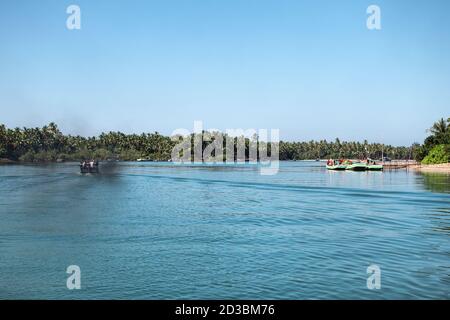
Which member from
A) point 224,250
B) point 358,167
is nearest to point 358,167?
point 358,167

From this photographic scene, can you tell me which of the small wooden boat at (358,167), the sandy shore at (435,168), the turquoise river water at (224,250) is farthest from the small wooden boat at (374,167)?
the turquoise river water at (224,250)

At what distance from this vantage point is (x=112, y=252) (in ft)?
73.5

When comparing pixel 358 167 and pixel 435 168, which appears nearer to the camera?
pixel 435 168

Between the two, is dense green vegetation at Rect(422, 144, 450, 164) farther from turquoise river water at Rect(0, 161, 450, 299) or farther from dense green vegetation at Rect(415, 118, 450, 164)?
turquoise river water at Rect(0, 161, 450, 299)

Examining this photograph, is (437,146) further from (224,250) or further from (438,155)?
(224,250)

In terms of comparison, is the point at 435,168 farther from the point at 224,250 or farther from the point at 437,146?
the point at 224,250

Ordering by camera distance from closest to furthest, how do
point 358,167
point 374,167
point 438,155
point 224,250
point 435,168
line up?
point 224,250, point 374,167, point 435,168, point 358,167, point 438,155

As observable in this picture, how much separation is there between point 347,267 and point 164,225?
48.9ft

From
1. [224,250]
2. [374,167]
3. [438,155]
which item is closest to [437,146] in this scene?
[438,155]

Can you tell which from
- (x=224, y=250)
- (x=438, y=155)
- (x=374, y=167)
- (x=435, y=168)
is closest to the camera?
(x=224, y=250)

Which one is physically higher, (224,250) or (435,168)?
(435,168)

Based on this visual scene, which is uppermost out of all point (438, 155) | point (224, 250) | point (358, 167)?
point (438, 155)

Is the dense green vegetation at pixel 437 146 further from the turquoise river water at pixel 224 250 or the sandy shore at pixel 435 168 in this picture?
the turquoise river water at pixel 224 250

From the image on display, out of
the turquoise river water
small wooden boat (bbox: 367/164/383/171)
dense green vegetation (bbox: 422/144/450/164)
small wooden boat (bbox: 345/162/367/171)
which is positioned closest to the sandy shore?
dense green vegetation (bbox: 422/144/450/164)
